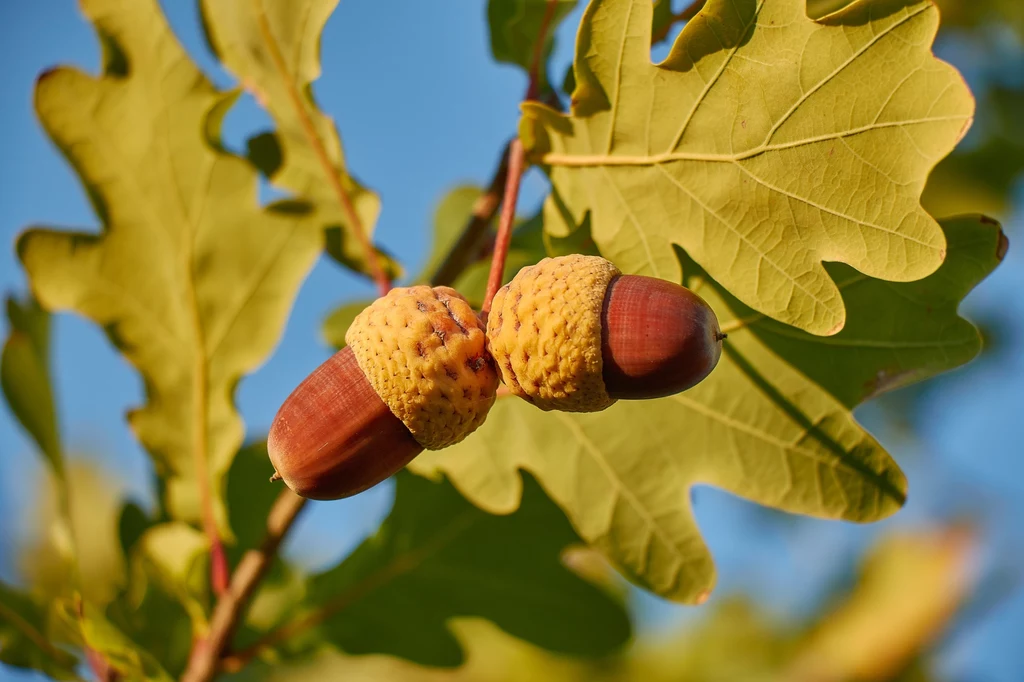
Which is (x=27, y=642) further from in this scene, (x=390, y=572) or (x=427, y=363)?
(x=427, y=363)

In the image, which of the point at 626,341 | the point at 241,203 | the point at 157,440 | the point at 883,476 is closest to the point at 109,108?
the point at 241,203

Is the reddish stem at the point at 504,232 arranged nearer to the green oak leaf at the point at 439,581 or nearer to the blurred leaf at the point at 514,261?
the blurred leaf at the point at 514,261

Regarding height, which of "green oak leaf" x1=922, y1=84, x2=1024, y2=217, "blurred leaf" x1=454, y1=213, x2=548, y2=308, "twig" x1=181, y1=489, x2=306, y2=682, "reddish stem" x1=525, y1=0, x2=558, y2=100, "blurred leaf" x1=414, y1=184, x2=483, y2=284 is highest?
"reddish stem" x1=525, y1=0, x2=558, y2=100

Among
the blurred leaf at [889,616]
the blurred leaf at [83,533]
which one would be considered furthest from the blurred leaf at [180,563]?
the blurred leaf at [889,616]

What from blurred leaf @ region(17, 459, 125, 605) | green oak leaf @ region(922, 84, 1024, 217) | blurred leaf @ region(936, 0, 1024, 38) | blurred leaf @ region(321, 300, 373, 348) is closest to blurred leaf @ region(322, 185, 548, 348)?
blurred leaf @ region(321, 300, 373, 348)

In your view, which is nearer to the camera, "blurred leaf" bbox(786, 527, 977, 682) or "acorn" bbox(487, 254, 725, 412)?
"acorn" bbox(487, 254, 725, 412)

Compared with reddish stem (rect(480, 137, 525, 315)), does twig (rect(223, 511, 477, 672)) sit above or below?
below

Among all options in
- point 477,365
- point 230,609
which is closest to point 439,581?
point 230,609

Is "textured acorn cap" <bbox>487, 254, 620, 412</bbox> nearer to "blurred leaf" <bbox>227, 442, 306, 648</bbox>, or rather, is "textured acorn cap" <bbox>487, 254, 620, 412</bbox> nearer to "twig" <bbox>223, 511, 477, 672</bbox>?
"twig" <bbox>223, 511, 477, 672</bbox>
